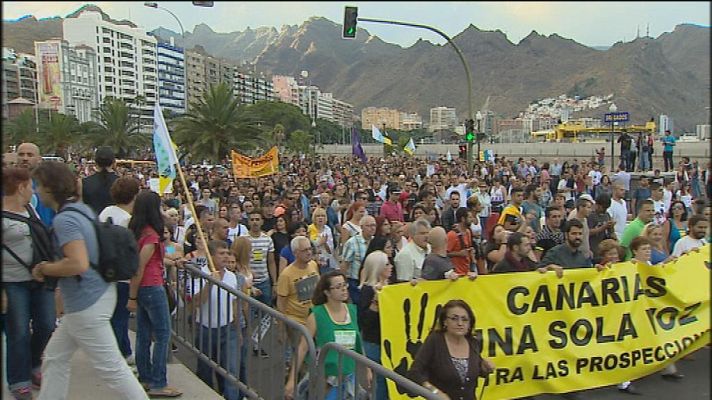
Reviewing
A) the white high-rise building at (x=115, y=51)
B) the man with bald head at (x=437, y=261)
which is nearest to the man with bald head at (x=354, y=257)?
the man with bald head at (x=437, y=261)

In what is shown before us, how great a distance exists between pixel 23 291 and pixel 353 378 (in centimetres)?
212

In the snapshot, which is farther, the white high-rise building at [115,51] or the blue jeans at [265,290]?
the white high-rise building at [115,51]

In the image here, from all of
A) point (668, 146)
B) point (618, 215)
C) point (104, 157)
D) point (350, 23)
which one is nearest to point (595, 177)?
point (350, 23)

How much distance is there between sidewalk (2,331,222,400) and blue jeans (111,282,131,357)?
1.08 feet

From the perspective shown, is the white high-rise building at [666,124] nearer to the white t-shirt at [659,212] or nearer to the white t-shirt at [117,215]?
the white t-shirt at [659,212]

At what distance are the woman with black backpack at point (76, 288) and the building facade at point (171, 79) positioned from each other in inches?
7252

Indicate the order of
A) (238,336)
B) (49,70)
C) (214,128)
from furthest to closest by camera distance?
1. (49,70)
2. (214,128)
3. (238,336)

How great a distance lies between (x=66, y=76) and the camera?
493 feet

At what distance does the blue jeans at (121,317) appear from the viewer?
5379 mm

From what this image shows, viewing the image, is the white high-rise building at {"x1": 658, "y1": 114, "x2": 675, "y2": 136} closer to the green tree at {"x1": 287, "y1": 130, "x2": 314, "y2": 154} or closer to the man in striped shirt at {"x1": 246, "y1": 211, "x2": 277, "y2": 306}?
the man in striped shirt at {"x1": 246, "y1": 211, "x2": 277, "y2": 306}

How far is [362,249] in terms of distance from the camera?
23.8 feet

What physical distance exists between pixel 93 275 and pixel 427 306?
2.82 m

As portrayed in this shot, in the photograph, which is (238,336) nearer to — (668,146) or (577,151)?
(668,146)

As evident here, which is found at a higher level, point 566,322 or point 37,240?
point 37,240
